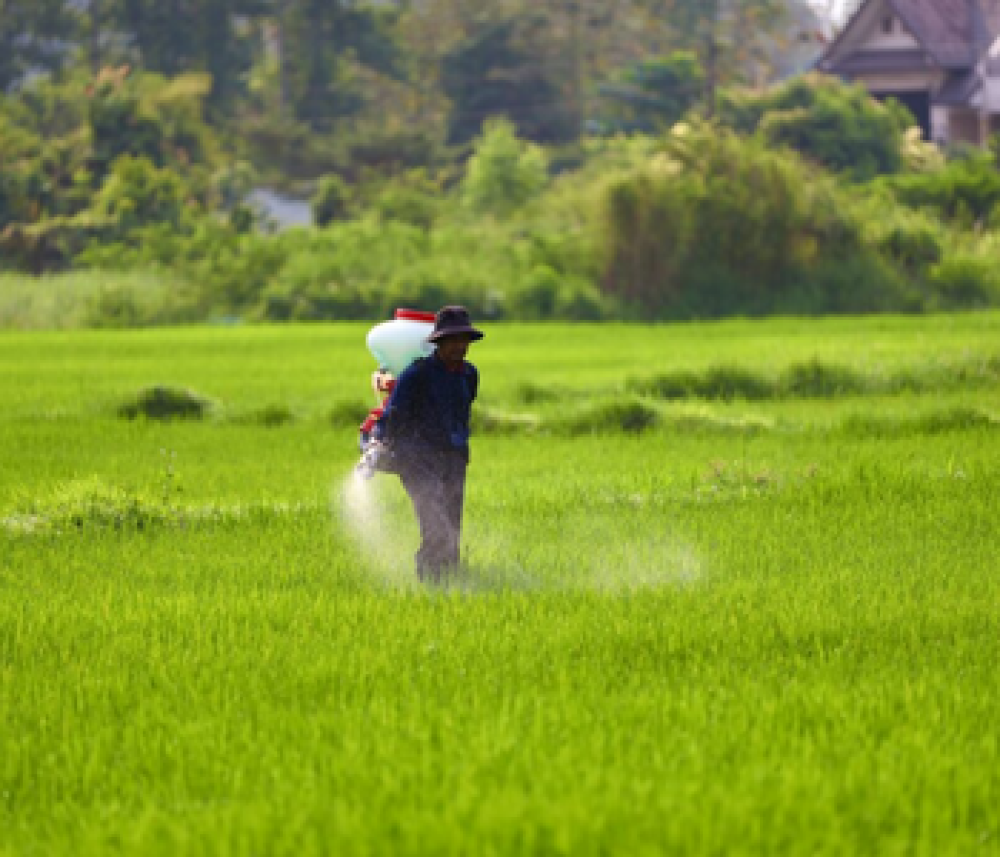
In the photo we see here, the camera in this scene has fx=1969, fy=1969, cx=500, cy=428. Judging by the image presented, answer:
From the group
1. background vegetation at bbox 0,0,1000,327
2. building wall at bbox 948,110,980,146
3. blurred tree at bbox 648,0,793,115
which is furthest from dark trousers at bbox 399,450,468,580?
building wall at bbox 948,110,980,146

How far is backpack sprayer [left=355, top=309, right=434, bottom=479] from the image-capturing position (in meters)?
6.65

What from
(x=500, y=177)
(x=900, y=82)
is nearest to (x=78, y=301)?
(x=500, y=177)

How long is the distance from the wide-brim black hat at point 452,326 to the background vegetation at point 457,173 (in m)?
18.9

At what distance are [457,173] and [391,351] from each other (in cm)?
3533

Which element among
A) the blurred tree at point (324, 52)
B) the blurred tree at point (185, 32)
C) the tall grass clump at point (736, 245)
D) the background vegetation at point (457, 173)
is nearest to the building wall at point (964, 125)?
the background vegetation at point (457, 173)

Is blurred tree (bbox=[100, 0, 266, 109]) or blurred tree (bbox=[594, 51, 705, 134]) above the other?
blurred tree (bbox=[100, 0, 266, 109])

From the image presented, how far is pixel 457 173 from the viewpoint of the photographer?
4162 centimetres

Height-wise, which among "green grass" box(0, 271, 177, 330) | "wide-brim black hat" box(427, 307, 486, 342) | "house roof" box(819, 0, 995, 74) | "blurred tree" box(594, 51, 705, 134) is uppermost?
"house roof" box(819, 0, 995, 74)

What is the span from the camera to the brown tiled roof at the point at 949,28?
43438 mm

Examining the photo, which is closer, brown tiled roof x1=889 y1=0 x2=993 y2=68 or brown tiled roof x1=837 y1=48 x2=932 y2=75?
brown tiled roof x1=889 y1=0 x2=993 y2=68

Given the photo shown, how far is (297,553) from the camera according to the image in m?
7.63

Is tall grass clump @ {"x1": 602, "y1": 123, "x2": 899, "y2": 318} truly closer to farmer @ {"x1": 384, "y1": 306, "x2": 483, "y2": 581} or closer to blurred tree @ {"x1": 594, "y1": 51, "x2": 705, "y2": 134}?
blurred tree @ {"x1": 594, "y1": 51, "x2": 705, "y2": 134}

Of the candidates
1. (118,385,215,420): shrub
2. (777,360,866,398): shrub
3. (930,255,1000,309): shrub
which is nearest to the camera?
(118,385,215,420): shrub

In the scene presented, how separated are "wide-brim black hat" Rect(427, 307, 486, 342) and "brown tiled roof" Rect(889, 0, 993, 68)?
1525 inches
